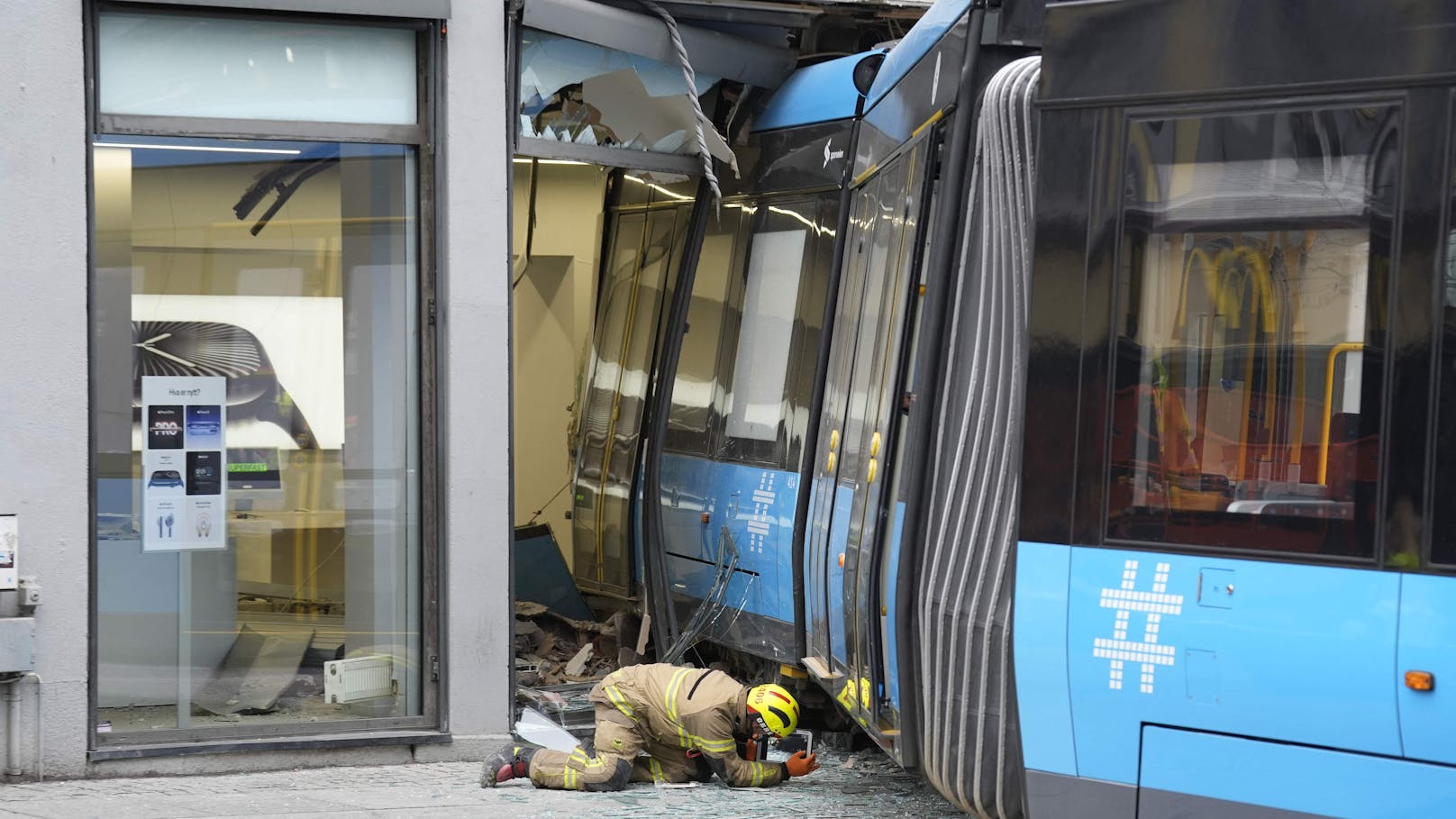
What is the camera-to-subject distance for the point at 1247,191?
15.2ft

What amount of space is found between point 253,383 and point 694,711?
258cm

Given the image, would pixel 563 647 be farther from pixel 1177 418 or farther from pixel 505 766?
pixel 1177 418

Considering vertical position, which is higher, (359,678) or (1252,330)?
(1252,330)

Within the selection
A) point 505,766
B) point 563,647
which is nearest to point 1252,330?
point 505,766

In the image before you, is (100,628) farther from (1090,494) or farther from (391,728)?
(1090,494)

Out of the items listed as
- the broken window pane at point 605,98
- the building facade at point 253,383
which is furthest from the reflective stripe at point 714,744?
the broken window pane at point 605,98

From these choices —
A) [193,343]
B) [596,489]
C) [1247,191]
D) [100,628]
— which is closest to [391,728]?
[100,628]

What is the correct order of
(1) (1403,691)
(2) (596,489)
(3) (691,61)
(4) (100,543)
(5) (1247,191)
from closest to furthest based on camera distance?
1. (1) (1403,691)
2. (5) (1247,191)
3. (4) (100,543)
4. (3) (691,61)
5. (2) (596,489)

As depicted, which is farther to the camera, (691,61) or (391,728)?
(691,61)

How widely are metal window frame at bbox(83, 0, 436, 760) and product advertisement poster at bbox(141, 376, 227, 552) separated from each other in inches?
10.4

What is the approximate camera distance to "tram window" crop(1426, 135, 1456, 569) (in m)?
4.20

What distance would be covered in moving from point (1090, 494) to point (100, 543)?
15.1 feet

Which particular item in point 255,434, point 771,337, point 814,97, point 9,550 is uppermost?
point 814,97

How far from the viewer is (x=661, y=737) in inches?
291
